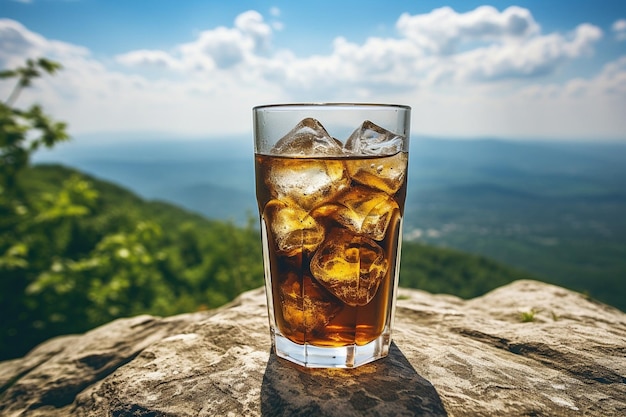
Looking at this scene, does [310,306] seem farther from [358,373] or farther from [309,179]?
[309,179]

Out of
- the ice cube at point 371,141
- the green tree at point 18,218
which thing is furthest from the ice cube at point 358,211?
the green tree at point 18,218

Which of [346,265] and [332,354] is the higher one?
[346,265]

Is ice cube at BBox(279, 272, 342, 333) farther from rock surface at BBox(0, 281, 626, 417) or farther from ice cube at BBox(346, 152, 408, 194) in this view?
ice cube at BBox(346, 152, 408, 194)

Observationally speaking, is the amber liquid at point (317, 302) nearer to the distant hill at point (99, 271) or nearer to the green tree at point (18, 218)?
the distant hill at point (99, 271)

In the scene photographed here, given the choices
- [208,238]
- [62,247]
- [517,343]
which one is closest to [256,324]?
[517,343]

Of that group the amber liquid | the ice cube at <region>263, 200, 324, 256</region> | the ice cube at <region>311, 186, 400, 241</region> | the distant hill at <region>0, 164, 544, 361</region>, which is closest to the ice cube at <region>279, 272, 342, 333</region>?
the amber liquid

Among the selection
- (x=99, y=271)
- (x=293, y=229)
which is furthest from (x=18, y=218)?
(x=293, y=229)

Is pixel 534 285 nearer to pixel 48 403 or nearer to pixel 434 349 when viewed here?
pixel 434 349
